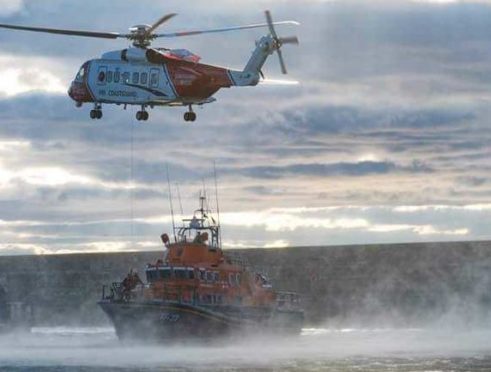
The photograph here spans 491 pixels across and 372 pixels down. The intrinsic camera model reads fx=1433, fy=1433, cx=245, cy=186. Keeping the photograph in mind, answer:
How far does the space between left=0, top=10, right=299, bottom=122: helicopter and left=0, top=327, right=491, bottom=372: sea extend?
1257 centimetres

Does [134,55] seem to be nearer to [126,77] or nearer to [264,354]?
[126,77]

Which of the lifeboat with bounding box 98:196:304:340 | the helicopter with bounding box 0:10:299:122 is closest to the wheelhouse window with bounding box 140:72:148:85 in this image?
the helicopter with bounding box 0:10:299:122

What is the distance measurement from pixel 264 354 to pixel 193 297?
Result: 5.06 m

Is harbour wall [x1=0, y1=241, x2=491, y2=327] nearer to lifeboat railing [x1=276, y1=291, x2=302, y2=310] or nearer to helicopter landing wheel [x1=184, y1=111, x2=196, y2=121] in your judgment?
lifeboat railing [x1=276, y1=291, x2=302, y2=310]

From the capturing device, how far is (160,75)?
68625 millimetres

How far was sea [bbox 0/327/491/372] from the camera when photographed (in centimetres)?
7050

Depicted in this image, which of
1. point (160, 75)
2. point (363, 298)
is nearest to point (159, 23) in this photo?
point (160, 75)

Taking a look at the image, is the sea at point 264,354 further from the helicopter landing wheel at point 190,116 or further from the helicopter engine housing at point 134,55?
the helicopter engine housing at point 134,55

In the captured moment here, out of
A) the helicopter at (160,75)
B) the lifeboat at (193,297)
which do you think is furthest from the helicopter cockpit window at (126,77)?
the lifeboat at (193,297)

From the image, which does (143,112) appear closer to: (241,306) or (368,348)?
Result: (241,306)

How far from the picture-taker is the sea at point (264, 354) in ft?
231

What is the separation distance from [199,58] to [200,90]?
2.47m

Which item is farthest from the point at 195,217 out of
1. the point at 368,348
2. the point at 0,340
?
the point at 0,340

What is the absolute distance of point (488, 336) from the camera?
92.8 metres
